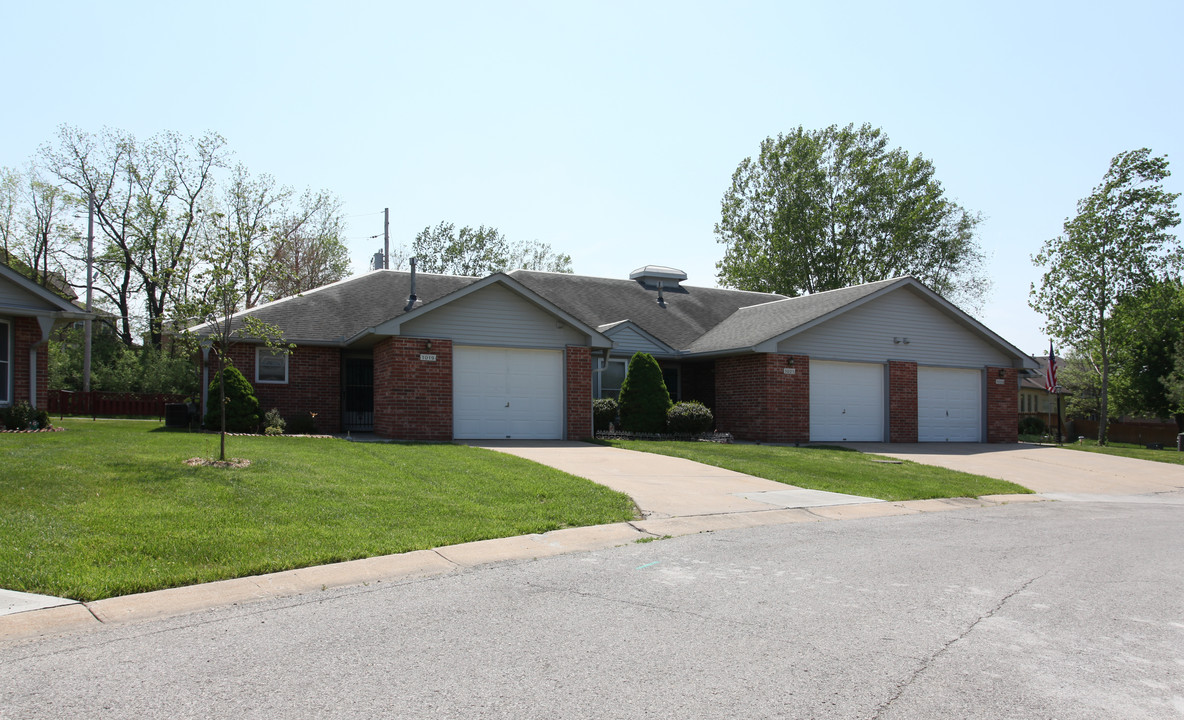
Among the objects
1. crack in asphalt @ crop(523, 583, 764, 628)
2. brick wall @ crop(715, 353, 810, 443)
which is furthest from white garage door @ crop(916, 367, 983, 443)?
crack in asphalt @ crop(523, 583, 764, 628)

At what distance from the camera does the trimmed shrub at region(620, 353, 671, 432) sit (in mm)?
21531

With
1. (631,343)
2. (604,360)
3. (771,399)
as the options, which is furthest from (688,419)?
(631,343)

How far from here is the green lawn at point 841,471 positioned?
43.8 feet

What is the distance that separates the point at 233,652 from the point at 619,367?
19880 mm

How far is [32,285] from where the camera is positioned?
18203 mm

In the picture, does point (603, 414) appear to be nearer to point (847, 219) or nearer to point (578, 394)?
point (578, 394)

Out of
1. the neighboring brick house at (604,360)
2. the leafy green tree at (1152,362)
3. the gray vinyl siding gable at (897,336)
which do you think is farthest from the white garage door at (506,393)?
the leafy green tree at (1152,362)

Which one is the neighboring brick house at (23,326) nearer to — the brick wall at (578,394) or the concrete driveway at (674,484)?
the concrete driveway at (674,484)

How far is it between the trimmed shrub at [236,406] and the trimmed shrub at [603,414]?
330 inches

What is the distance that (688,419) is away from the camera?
70.7 ft

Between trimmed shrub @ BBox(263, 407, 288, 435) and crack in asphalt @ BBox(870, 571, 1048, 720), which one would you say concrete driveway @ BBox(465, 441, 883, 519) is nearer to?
crack in asphalt @ BBox(870, 571, 1048, 720)

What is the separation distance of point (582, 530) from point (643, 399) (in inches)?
502

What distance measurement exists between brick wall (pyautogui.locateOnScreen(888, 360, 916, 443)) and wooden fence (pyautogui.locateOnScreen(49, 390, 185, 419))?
2560 cm

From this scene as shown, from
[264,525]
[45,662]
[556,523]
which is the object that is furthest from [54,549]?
[556,523]
